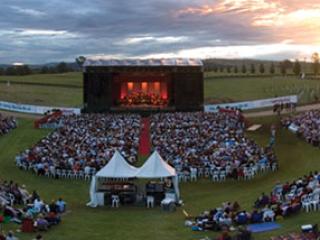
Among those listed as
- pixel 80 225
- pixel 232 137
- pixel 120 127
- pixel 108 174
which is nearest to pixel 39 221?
pixel 80 225

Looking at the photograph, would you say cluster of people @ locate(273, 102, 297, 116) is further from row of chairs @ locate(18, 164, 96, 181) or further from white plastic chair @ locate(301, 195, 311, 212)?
white plastic chair @ locate(301, 195, 311, 212)

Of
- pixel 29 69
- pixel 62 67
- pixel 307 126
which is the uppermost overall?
pixel 62 67

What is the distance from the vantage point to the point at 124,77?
6469 cm

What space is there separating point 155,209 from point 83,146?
12527 millimetres

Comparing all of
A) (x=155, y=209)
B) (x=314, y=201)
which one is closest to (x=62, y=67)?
(x=155, y=209)

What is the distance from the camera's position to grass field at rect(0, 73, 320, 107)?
7997cm

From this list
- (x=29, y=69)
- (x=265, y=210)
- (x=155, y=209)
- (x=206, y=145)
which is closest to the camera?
(x=265, y=210)

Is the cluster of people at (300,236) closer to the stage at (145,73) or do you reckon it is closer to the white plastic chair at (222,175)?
the white plastic chair at (222,175)

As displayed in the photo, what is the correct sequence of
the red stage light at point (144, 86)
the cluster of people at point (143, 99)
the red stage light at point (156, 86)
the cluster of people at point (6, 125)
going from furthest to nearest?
the red stage light at point (156, 86) < the red stage light at point (144, 86) < the cluster of people at point (143, 99) < the cluster of people at point (6, 125)

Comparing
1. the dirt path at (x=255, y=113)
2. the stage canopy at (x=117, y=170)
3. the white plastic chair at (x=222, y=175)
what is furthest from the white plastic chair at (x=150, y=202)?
the dirt path at (x=255, y=113)

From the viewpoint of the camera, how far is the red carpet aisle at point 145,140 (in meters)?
38.9

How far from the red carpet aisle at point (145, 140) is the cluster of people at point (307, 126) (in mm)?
10573

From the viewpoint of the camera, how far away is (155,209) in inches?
997

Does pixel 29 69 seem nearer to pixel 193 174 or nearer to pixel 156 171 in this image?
pixel 193 174
